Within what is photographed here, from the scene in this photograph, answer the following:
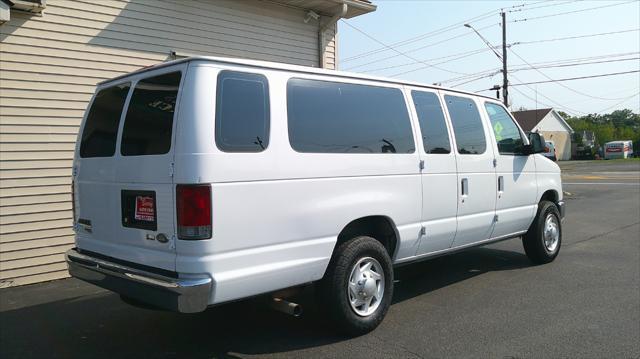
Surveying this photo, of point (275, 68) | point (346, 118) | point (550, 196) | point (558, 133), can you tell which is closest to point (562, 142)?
point (558, 133)

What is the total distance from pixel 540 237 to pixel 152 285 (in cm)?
516

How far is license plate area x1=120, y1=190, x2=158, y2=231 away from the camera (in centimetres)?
367

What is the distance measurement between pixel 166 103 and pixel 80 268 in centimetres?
Result: 158

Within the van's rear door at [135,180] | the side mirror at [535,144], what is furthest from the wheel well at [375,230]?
the side mirror at [535,144]

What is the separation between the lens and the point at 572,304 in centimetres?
530

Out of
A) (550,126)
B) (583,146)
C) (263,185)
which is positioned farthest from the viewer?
(550,126)

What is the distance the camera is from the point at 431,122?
17.2ft

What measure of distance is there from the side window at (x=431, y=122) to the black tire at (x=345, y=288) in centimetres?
126

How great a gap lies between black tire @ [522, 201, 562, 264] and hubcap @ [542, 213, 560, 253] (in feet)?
0.04

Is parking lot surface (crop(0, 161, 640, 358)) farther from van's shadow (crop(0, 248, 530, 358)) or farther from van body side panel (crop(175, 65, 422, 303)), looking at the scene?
van body side panel (crop(175, 65, 422, 303))

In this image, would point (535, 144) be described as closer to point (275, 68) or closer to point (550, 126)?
point (275, 68)

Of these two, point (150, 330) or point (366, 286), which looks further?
point (150, 330)

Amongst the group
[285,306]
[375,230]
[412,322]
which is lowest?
[412,322]

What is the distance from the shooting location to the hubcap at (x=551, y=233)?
6934 mm
